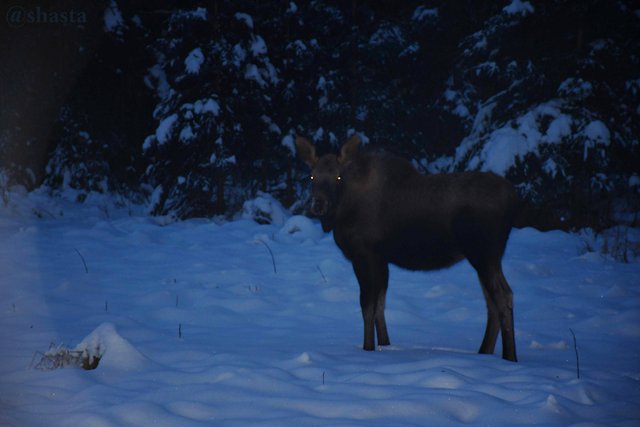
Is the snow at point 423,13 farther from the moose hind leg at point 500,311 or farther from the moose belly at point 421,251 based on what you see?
the moose hind leg at point 500,311

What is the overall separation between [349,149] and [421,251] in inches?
51.6

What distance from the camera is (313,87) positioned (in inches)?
587

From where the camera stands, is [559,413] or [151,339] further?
[151,339]

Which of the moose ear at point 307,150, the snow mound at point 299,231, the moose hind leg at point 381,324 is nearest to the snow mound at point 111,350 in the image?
the moose hind leg at point 381,324

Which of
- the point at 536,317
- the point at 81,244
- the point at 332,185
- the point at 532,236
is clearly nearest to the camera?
the point at 332,185

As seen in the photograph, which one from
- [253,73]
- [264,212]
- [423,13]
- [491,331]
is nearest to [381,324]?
[491,331]

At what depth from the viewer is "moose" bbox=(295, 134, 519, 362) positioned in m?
5.32

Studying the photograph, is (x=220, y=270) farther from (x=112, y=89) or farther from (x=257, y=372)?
(x=112, y=89)

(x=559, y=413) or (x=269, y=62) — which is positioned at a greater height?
(x=269, y=62)

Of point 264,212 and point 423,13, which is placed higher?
point 423,13

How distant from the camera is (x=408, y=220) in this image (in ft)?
18.8

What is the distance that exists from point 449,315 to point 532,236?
5.31 metres

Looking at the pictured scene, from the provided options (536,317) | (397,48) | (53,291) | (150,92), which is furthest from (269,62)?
(536,317)

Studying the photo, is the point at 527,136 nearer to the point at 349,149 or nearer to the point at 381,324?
the point at 349,149
